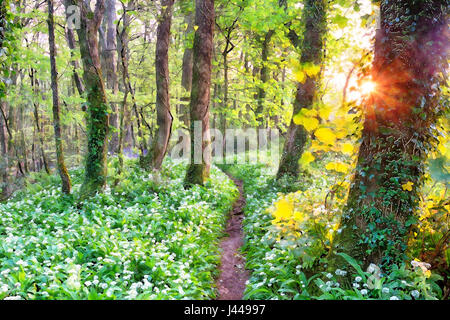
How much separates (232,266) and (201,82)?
19.6 feet

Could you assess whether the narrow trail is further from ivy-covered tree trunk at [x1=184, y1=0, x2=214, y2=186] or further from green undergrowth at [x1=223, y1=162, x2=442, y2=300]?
ivy-covered tree trunk at [x1=184, y1=0, x2=214, y2=186]

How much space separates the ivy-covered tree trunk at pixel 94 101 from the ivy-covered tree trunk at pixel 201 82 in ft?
8.73

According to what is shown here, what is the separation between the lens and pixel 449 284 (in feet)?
10.8

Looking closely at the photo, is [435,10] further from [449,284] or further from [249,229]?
[249,229]

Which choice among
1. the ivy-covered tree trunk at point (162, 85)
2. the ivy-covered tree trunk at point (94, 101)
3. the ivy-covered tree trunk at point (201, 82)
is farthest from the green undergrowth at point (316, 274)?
the ivy-covered tree trunk at point (162, 85)

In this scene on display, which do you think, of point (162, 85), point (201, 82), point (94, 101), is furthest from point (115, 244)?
point (162, 85)

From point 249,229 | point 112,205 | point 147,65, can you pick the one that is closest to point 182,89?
point 147,65

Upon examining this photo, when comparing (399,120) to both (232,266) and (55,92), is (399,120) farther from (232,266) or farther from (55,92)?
(55,92)

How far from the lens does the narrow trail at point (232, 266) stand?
485 centimetres

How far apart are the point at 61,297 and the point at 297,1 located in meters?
11.5

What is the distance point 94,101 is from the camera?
8.16m

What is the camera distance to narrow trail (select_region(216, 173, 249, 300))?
4845mm

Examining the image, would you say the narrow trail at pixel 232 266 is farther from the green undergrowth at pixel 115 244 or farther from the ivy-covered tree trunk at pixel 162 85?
the ivy-covered tree trunk at pixel 162 85

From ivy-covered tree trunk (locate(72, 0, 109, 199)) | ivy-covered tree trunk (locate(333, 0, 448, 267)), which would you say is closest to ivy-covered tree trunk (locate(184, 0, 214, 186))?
ivy-covered tree trunk (locate(72, 0, 109, 199))
